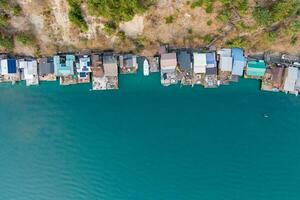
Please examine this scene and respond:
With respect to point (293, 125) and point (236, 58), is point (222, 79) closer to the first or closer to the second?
point (236, 58)

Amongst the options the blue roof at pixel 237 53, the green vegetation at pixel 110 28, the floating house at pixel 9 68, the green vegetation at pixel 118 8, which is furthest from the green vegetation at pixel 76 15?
the blue roof at pixel 237 53

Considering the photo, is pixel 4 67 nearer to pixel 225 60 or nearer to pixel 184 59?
pixel 184 59

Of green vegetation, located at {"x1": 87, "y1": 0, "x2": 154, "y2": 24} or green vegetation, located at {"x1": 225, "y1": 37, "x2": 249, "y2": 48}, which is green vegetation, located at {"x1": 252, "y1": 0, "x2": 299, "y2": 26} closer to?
green vegetation, located at {"x1": 225, "y1": 37, "x2": 249, "y2": 48}

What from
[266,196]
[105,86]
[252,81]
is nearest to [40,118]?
[105,86]

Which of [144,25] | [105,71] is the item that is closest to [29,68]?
[105,71]

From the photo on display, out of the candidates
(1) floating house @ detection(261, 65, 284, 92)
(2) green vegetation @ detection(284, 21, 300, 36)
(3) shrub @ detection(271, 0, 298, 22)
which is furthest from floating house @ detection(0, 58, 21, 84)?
(2) green vegetation @ detection(284, 21, 300, 36)

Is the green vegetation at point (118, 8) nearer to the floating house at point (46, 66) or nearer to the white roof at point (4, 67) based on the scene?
the floating house at point (46, 66)
